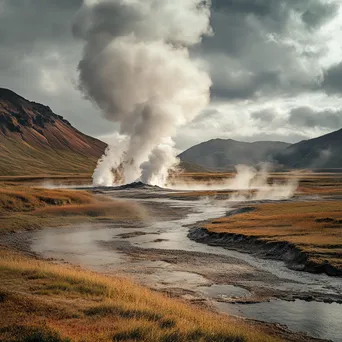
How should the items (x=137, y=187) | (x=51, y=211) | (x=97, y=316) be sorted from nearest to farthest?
(x=97, y=316) → (x=51, y=211) → (x=137, y=187)

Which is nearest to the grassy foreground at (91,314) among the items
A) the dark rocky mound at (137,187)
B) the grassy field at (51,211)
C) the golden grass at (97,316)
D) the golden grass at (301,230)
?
the golden grass at (97,316)

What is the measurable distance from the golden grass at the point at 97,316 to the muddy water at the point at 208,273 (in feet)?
12.5

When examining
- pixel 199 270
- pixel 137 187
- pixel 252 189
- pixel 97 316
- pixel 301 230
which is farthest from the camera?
pixel 137 187

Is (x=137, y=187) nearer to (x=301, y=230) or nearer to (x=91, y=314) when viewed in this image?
(x=301, y=230)

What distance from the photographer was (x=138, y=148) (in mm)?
151375

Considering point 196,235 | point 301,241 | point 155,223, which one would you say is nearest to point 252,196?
point 155,223

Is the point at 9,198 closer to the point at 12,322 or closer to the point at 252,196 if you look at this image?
the point at 12,322

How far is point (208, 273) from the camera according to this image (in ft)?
101

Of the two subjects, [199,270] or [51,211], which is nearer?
[199,270]

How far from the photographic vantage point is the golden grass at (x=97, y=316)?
13.8 m

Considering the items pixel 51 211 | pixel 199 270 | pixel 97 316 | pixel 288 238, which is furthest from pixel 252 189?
pixel 97 316

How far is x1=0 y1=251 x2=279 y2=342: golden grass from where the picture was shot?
1383 centimetres

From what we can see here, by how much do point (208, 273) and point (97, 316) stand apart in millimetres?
15801

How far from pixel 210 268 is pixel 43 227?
3024 cm
